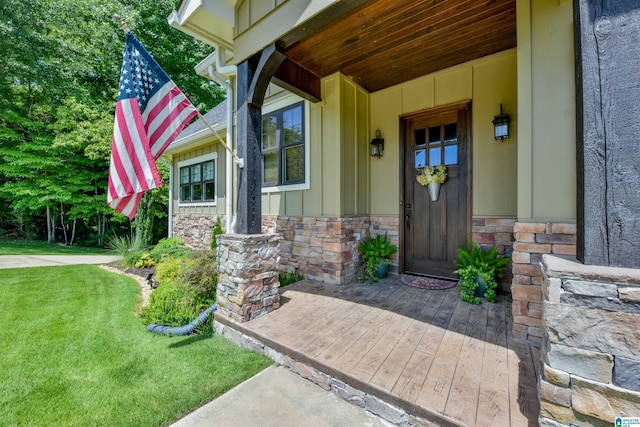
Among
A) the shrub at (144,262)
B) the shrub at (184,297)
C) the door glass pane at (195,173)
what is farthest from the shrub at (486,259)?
the door glass pane at (195,173)

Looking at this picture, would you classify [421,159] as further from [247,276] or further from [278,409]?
[278,409]

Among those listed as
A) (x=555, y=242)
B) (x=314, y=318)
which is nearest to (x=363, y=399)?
(x=314, y=318)

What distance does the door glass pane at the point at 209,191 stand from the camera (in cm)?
700

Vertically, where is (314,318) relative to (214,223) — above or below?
below

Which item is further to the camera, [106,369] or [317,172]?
[317,172]

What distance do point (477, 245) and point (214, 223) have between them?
5.73 metres

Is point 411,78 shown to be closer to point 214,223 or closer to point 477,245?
point 477,245

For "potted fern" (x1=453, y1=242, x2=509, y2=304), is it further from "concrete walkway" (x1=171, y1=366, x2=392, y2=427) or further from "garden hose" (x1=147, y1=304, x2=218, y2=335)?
"garden hose" (x1=147, y1=304, x2=218, y2=335)

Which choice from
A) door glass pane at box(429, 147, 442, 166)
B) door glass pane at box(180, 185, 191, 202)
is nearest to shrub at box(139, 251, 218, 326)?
door glass pane at box(429, 147, 442, 166)

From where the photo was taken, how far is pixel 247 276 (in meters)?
2.73

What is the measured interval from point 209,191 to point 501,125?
6.49 meters

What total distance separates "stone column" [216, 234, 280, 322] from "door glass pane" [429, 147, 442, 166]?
2.62 m

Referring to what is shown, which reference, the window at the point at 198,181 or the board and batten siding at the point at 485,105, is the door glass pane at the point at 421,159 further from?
the window at the point at 198,181

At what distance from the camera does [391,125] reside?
14.2 ft
